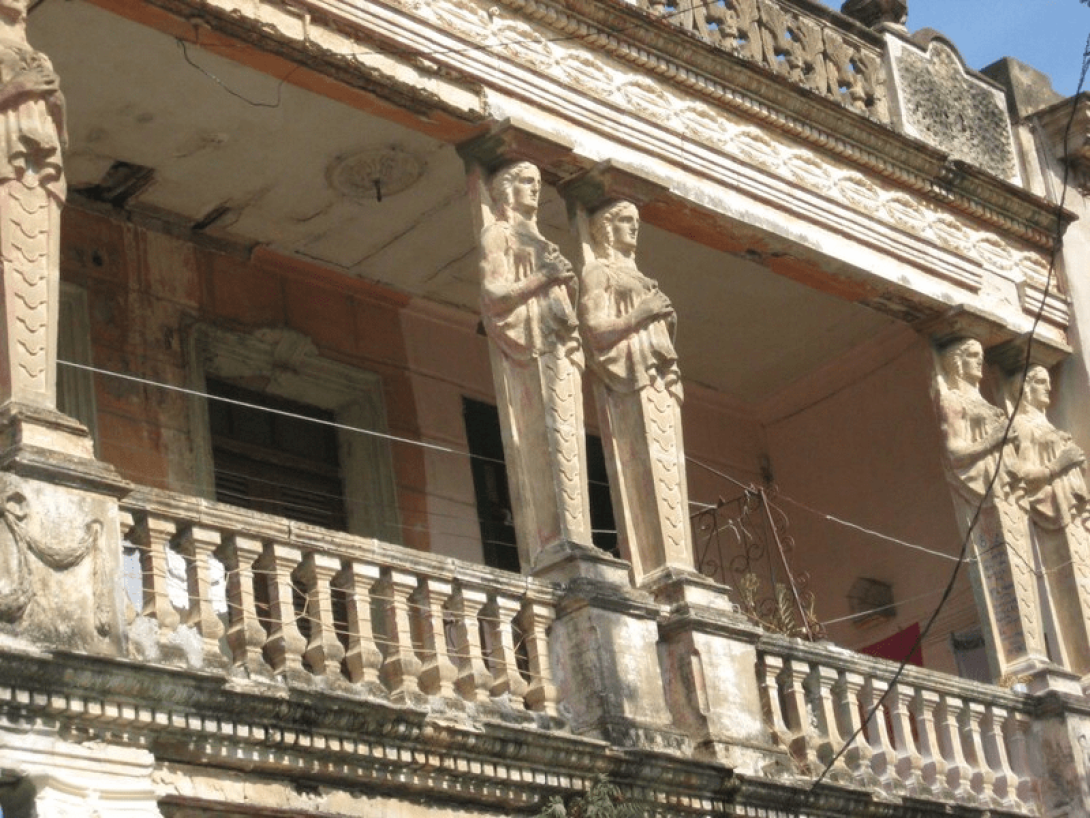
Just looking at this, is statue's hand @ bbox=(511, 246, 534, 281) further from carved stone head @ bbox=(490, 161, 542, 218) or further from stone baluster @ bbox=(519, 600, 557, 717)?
stone baluster @ bbox=(519, 600, 557, 717)

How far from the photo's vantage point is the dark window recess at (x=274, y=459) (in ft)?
46.2

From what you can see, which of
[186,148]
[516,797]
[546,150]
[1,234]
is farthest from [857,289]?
[1,234]

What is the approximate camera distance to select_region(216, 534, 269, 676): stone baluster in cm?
1016

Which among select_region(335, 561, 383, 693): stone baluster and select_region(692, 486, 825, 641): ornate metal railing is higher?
select_region(692, 486, 825, 641): ornate metal railing

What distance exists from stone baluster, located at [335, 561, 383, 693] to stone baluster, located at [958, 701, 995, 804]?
4.40 m

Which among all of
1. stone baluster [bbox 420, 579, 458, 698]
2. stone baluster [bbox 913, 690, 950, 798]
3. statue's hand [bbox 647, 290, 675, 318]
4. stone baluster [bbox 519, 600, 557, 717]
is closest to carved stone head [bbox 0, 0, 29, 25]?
stone baluster [bbox 420, 579, 458, 698]

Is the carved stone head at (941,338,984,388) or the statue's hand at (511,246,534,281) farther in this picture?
the carved stone head at (941,338,984,388)

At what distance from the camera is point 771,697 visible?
1263 centimetres

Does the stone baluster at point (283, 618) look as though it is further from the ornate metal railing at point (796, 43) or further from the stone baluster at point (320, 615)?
the ornate metal railing at point (796, 43)

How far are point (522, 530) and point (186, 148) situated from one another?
3.05 metres

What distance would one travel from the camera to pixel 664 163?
1364cm

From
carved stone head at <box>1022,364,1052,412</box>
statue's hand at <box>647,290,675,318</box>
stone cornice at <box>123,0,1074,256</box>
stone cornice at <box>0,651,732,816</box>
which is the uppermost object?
stone cornice at <box>123,0,1074,256</box>

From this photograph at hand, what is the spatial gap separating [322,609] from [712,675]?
235cm

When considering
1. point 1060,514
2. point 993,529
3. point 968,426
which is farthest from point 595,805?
point 1060,514
